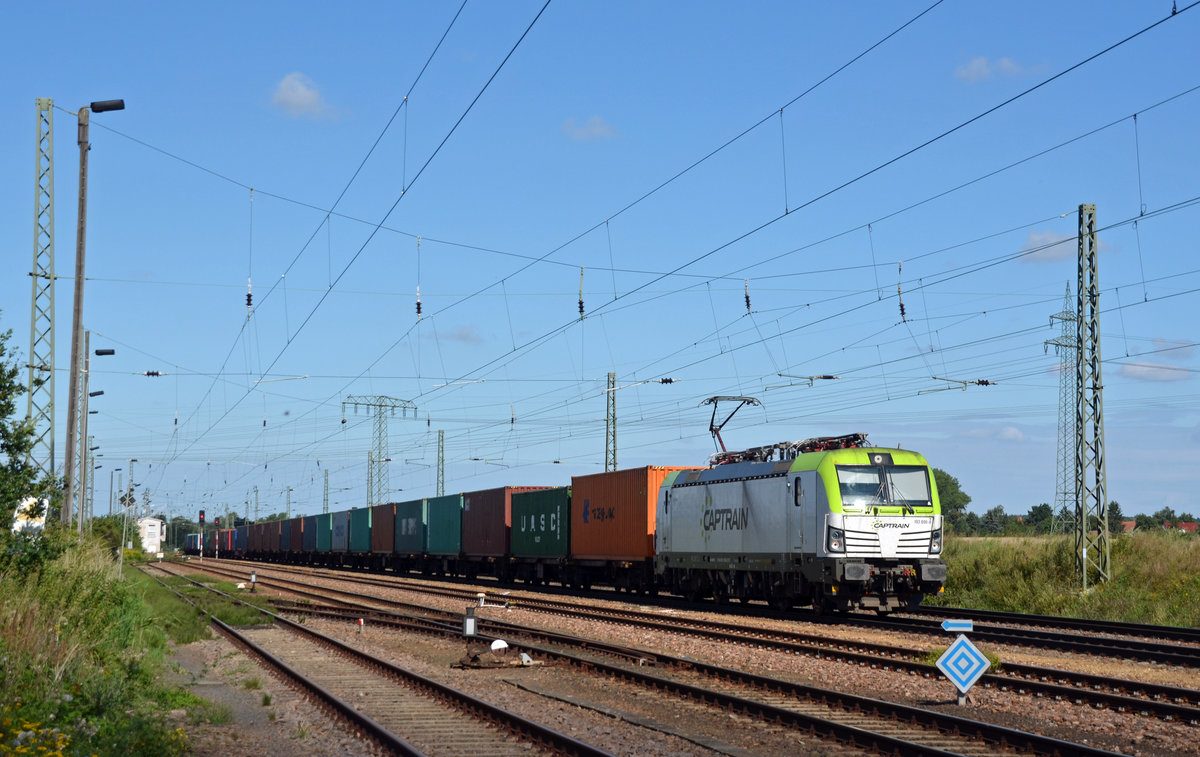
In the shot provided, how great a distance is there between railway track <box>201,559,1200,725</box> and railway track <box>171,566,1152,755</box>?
7.98 feet

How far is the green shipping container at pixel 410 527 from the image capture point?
54469 mm

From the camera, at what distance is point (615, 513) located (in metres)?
35.0

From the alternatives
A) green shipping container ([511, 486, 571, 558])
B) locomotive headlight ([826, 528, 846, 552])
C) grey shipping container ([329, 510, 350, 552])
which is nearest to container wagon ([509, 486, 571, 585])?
green shipping container ([511, 486, 571, 558])

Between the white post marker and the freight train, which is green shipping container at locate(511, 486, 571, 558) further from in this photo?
the white post marker

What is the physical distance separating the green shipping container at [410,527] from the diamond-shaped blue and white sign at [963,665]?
140 feet

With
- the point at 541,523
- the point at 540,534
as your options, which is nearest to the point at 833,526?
the point at 541,523

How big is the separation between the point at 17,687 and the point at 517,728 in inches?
196

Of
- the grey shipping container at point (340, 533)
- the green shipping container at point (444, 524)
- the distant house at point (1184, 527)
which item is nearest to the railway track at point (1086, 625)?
the distant house at point (1184, 527)

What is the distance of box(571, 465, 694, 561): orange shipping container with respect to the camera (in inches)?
1305

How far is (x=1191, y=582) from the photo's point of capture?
25203 mm

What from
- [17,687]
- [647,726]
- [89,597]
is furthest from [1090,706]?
[89,597]

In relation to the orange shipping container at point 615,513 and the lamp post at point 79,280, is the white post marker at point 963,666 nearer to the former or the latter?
the lamp post at point 79,280

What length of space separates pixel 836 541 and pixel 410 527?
35845mm

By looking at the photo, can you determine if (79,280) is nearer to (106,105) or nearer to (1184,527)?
(106,105)
